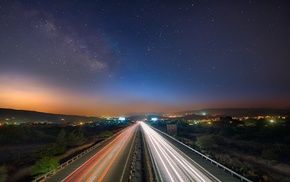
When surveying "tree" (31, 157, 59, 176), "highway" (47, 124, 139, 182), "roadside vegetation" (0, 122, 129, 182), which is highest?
"tree" (31, 157, 59, 176)

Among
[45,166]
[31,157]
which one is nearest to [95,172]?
[45,166]

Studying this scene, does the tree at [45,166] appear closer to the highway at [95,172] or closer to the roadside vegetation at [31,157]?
the roadside vegetation at [31,157]

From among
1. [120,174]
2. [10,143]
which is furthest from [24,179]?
[10,143]

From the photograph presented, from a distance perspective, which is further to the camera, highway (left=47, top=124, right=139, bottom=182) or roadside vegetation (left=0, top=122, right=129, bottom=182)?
roadside vegetation (left=0, top=122, right=129, bottom=182)

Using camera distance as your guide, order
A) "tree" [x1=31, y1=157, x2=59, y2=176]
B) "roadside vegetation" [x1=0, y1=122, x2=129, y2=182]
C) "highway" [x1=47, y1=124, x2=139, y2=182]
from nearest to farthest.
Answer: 1. "highway" [x1=47, y1=124, x2=139, y2=182]
2. "tree" [x1=31, y1=157, x2=59, y2=176]
3. "roadside vegetation" [x1=0, y1=122, x2=129, y2=182]

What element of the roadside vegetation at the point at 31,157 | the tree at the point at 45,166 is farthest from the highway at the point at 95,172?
the roadside vegetation at the point at 31,157

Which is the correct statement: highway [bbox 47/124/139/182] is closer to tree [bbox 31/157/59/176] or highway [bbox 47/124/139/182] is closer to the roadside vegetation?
tree [bbox 31/157/59/176]

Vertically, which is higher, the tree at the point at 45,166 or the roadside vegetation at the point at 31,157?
the tree at the point at 45,166

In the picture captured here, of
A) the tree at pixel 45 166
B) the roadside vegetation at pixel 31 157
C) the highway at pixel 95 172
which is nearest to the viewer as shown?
the highway at pixel 95 172

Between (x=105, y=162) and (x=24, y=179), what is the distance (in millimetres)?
11806

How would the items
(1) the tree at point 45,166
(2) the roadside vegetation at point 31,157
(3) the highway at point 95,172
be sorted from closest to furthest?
(3) the highway at point 95,172 → (1) the tree at point 45,166 → (2) the roadside vegetation at point 31,157

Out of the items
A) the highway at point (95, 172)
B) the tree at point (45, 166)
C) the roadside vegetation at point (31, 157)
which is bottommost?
the roadside vegetation at point (31, 157)

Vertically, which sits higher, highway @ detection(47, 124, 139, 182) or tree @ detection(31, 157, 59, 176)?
tree @ detection(31, 157, 59, 176)

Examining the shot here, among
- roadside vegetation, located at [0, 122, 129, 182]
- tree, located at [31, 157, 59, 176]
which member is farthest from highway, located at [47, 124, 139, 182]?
roadside vegetation, located at [0, 122, 129, 182]
